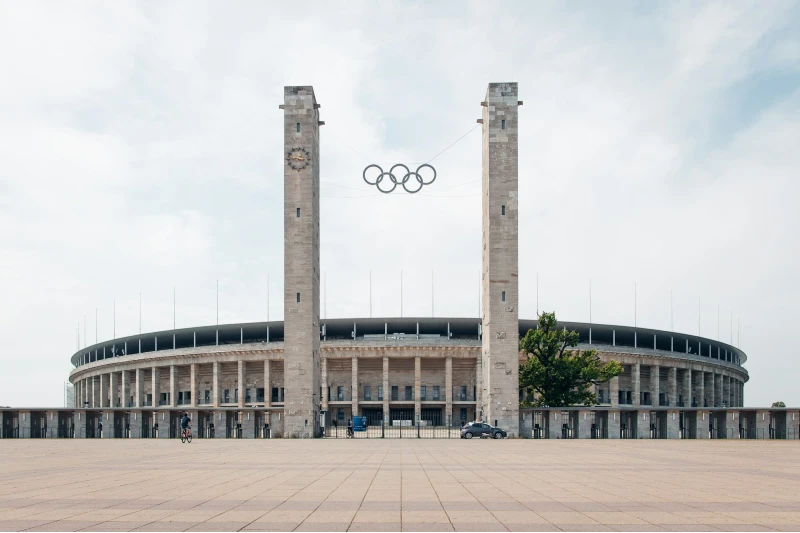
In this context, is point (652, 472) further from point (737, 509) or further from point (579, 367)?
point (579, 367)

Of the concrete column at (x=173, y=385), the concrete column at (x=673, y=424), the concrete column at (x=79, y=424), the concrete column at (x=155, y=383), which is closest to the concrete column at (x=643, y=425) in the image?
the concrete column at (x=673, y=424)

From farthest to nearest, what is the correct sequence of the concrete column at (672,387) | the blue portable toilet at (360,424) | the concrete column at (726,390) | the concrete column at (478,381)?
the concrete column at (726,390) < the concrete column at (672,387) < the concrete column at (478,381) < the blue portable toilet at (360,424)

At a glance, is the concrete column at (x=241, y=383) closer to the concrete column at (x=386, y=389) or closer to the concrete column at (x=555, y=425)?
the concrete column at (x=386, y=389)

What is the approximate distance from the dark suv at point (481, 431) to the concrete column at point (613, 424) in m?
7.36

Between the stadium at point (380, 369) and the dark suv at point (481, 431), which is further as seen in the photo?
the stadium at point (380, 369)

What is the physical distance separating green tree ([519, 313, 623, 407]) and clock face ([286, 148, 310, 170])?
84.6ft

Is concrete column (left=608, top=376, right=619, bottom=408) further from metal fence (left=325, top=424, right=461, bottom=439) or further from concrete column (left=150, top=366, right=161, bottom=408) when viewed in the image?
concrete column (left=150, top=366, right=161, bottom=408)

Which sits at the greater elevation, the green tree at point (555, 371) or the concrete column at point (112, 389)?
the green tree at point (555, 371)

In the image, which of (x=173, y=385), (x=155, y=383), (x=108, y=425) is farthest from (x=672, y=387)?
(x=108, y=425)

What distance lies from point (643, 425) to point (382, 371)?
4253cm

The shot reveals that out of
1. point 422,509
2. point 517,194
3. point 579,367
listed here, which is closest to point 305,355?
point 517,194

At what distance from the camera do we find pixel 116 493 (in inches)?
632

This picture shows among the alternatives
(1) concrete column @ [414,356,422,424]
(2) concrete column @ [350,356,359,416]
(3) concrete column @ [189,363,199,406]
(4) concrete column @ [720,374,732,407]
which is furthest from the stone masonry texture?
(4) concrete column @ [720,374,732,407]

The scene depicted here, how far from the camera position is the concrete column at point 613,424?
5241 centimetres
